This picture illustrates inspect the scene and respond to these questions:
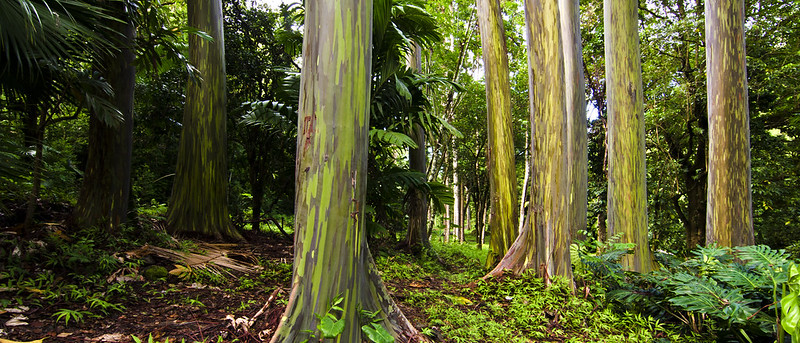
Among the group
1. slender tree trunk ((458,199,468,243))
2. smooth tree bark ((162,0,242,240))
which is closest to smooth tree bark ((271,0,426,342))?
smooth tree bark ((162,0,242,240))

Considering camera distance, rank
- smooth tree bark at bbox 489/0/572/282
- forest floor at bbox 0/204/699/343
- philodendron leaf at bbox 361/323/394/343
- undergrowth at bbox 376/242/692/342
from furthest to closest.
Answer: smooth tree bark at bbox 489/0/572/282 → undergrowth at bbox 376/242/692/342 → forest floor at bbox 0/204/699/343 → philodendron leaf at bbox 361/323/394/343

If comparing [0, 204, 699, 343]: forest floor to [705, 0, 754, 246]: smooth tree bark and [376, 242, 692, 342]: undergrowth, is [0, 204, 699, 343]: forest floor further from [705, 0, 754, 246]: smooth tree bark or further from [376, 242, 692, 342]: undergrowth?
[705, 0, 754, 246]: smooth tree bark

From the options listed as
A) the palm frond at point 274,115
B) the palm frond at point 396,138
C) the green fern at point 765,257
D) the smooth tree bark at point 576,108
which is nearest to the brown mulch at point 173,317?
the palm frond at point 396,138

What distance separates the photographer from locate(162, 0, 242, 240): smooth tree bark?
→ 469 cm

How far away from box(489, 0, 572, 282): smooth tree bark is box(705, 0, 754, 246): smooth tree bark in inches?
98.1

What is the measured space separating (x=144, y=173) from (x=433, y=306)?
16.7 ft

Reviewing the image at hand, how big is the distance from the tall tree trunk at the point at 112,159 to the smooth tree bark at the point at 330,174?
2.61 metres

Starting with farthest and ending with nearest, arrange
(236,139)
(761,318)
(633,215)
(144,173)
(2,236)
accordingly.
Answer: (236,139) → (144,173) → (633,215) → (2,236) → (761,318)

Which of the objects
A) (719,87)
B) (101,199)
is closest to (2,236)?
(101,199)

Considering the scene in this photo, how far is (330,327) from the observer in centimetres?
193

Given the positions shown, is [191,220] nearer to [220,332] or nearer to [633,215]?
[220,332]

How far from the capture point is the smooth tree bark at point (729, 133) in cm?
488

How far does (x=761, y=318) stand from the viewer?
2250 millimetres

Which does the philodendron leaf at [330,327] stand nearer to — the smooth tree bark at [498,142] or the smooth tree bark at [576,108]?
the smooth tree bark at [498,142]
